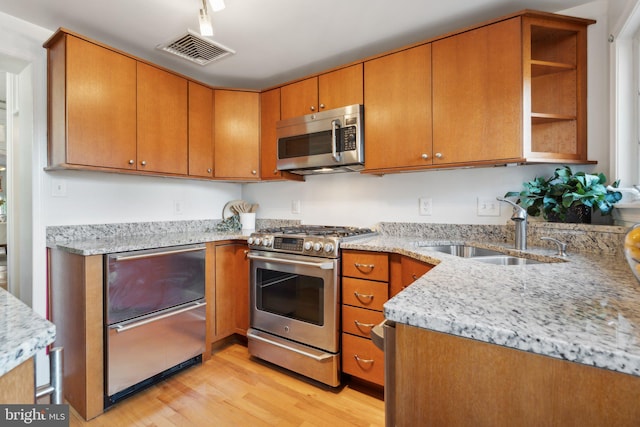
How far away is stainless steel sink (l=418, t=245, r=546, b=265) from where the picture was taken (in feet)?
4.97

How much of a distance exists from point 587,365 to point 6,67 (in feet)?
10.0

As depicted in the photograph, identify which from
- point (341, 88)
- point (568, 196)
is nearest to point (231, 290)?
point (341, 88)

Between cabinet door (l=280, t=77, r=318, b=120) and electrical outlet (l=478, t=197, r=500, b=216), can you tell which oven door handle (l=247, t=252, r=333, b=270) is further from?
cabinet door (l=280, t=77, r=318, b=120)

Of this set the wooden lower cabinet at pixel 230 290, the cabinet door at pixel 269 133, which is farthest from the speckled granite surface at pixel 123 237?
the cabinet door at pixel 269 133

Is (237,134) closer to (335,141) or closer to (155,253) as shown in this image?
(335,141)

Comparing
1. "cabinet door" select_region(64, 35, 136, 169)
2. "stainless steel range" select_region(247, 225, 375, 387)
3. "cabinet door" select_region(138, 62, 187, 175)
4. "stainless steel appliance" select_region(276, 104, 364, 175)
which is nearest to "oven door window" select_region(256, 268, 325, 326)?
"stainless steel range" select_region(247, 225, 375, 387)

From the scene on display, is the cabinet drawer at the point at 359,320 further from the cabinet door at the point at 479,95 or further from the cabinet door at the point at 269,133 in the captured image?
the cabinet door at the point at 269,133

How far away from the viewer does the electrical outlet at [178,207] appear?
8.66ft

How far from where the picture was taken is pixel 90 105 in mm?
1838

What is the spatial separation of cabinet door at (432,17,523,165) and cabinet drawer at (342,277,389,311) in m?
0.87

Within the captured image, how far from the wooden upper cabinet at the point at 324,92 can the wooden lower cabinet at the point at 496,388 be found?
1886 millimetres

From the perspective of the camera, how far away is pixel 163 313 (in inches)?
75.4

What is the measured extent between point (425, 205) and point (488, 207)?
412 mm

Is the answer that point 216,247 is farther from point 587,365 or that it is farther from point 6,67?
point 587,365
